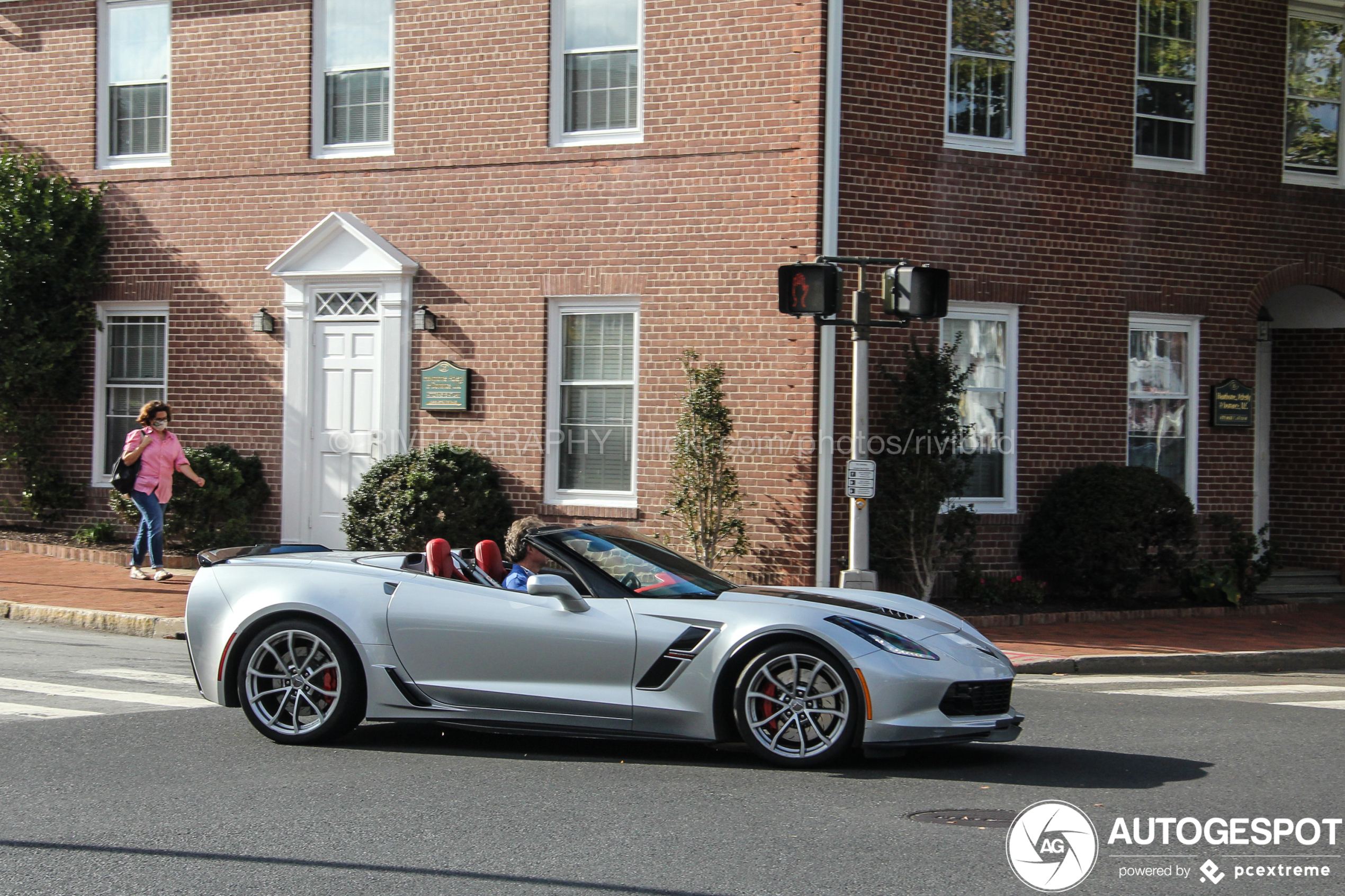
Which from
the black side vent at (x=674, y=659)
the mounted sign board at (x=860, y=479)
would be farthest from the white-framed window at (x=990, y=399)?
the black side vent at (x=674, y=659)

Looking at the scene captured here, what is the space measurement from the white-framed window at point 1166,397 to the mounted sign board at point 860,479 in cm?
464

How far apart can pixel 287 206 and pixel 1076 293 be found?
8619 millimetres

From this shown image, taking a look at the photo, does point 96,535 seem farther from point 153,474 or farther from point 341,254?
point 341,254

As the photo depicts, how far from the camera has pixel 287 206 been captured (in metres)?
15.4

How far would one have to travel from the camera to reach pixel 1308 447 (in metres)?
16.3

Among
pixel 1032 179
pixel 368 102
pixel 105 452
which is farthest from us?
pixel 105 452

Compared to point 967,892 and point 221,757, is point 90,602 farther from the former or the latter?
point 967,892

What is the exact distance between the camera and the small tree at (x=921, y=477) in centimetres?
1312

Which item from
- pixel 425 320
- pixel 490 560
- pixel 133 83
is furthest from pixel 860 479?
pixel 133 83

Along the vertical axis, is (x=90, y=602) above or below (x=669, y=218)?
below

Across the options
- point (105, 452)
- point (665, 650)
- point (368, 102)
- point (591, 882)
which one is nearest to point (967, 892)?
point (591, 882)

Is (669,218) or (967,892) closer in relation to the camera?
(967,892)

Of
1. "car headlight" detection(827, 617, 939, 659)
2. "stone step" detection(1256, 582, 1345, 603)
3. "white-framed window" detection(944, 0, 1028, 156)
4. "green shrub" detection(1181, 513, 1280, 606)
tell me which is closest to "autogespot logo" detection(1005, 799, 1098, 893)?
"car headlight" detection(827, 617, 939, 659)

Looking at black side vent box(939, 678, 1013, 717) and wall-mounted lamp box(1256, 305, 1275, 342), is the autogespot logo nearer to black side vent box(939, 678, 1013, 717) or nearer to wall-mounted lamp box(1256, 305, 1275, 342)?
black side vent box(939, 678, 1013, 717)
